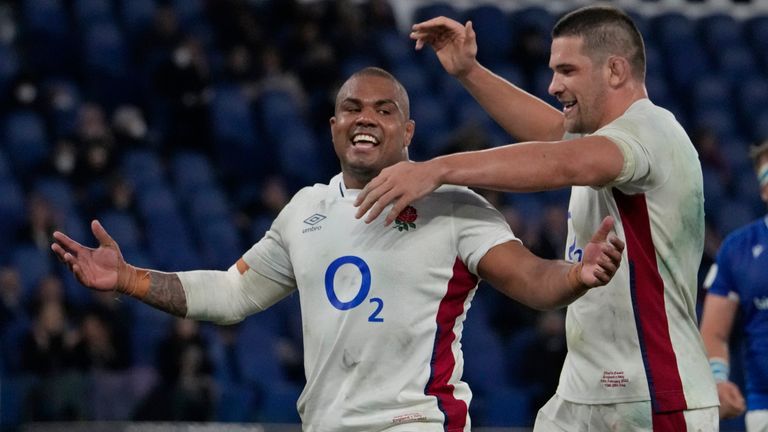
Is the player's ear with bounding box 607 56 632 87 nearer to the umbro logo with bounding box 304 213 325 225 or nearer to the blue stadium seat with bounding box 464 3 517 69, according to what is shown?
the umbro logo with bounding box 304 213 325 225

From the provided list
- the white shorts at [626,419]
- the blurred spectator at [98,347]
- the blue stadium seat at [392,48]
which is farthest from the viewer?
the blue stadium seat at [392,48]

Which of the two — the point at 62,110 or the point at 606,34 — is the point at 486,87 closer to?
the point at 606,34

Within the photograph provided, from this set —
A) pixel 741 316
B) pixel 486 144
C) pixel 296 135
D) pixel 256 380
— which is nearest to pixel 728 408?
pixel 741 316

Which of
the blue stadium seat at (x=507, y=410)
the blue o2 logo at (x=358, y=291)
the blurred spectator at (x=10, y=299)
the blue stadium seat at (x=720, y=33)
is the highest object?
the blue stadium seat at (x=720, y=33)

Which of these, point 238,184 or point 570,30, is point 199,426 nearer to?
point 238,184

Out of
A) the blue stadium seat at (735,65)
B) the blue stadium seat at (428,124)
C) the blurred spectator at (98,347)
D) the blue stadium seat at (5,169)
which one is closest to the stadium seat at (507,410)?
the blurred spectator at (98,347)

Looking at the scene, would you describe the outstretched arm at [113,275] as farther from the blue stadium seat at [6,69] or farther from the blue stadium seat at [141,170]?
the blue stadium seat at [6,69]

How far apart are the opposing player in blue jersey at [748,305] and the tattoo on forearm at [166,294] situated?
8.92 ft

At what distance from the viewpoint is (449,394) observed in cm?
506

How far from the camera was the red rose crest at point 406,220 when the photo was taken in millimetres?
5129

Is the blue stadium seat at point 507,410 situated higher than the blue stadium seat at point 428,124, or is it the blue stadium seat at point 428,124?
the blue stadium seat at point 428,124

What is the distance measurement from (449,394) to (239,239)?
7728 mm

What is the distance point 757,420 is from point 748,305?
56 centimetres

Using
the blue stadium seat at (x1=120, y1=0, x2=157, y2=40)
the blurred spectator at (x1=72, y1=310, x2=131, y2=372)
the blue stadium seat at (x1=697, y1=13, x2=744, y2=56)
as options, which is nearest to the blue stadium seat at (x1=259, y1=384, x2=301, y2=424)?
the blurred spectator at (x1=72, y1=310, x2=131, y2=372)
